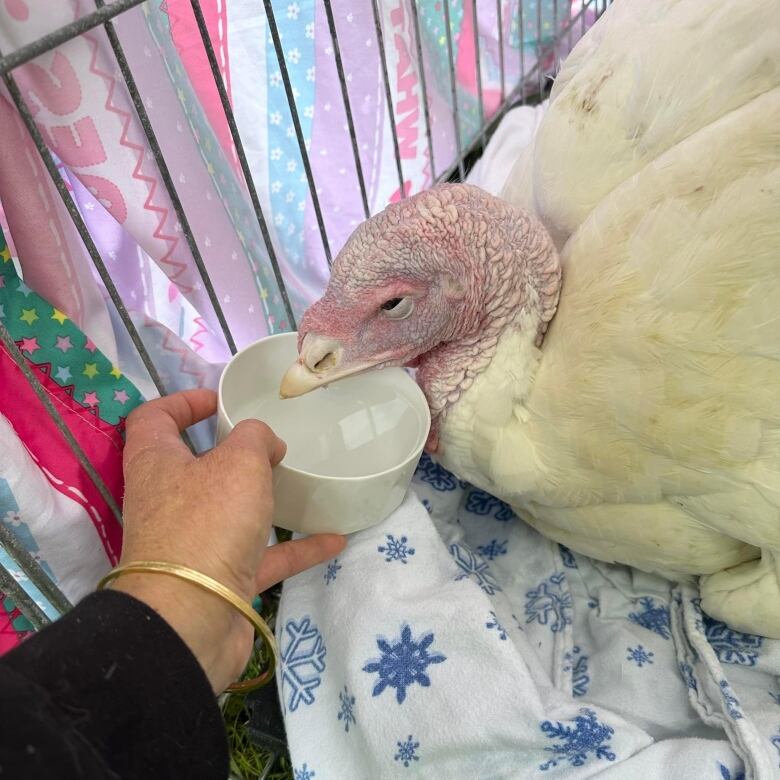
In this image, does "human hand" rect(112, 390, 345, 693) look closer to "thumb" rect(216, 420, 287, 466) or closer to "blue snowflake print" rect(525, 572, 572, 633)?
"thumb" rect(216, 420, 287, 466)

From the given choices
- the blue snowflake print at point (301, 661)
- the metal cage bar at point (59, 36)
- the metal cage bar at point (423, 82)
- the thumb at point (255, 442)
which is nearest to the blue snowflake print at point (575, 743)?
the blue snowflake print at point (301, 661)

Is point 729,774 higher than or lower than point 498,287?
lower

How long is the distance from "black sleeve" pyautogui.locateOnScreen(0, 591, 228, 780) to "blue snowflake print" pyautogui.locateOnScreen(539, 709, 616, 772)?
288 mm

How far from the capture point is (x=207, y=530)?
0.47 m

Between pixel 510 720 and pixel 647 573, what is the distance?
250 mm

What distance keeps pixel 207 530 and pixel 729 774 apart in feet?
1.41

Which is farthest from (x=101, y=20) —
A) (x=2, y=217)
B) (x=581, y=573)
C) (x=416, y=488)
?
(x=581, y=573)

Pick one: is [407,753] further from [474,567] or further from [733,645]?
[733,645]

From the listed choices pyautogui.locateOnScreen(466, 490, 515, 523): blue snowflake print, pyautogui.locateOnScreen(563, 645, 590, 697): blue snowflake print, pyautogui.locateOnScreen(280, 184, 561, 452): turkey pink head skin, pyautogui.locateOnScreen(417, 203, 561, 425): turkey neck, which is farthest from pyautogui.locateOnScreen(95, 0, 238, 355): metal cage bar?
pyautogui.locateOnScreen(563, 645, 590, 697): blue snowflake print

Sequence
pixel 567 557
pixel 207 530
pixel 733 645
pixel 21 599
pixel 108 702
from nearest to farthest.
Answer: pixel 108 702, pixel 207 530, pixel 21 599, pixel 733 645, pixel 567 557

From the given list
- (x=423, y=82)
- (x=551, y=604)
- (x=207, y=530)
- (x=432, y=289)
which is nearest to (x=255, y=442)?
(x=207, y=530)

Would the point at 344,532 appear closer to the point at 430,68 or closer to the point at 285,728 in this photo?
the point at 285,728

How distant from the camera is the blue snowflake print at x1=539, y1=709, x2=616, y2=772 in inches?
23.2

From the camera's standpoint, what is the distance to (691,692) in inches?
26.0
